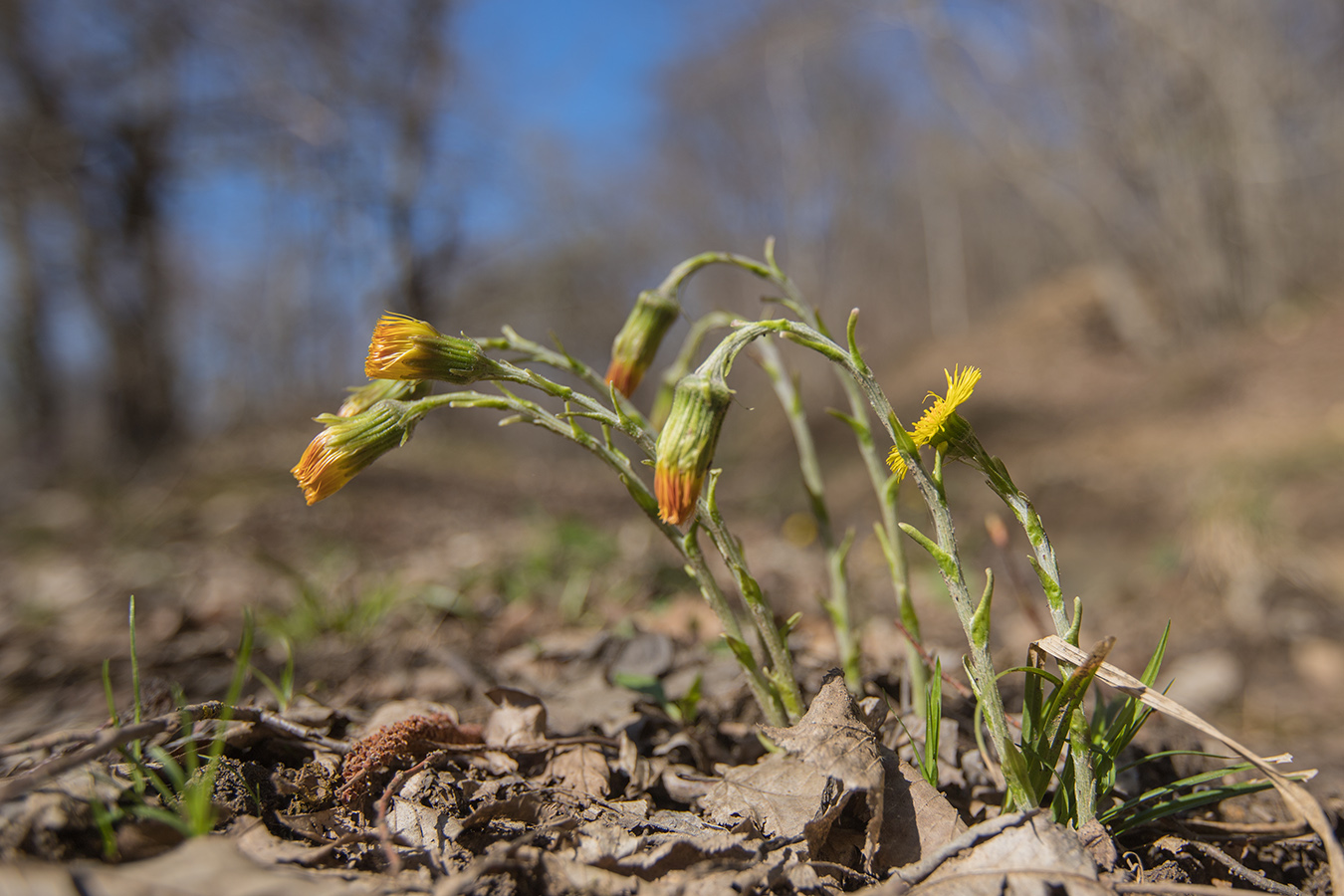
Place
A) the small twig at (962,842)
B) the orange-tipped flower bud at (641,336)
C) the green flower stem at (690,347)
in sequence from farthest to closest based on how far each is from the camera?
the green flower stem at (690,347)
the orange-tipped flower bud at (641,336)
the small twig at (962,842)

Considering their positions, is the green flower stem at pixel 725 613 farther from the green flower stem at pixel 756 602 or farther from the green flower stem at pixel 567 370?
the green flower stem at pixel 567 370

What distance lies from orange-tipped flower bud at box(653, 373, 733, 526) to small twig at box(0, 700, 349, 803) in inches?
24.7

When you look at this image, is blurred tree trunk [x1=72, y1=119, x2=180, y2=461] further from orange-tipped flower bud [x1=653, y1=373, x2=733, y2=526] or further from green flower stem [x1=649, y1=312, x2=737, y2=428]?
orange-tipped flower bud [x1=653, y1=373, x2=733, y2=526]

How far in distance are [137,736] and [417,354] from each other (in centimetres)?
52


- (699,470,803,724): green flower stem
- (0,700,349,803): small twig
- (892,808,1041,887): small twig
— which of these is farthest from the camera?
(699,470,803,724): green flower stem

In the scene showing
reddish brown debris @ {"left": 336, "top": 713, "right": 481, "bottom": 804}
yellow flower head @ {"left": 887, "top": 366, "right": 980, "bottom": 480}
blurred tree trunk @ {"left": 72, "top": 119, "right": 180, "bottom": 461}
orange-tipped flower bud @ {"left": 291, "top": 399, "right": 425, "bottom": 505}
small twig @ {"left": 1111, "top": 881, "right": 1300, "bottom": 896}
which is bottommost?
small twig @ {"left": 1111, "top": 881, "right": 1300, "bottom": 896}

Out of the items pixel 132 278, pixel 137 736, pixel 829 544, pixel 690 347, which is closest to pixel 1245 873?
pixel 829 544

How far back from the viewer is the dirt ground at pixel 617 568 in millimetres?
1819

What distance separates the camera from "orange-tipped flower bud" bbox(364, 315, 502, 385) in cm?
92

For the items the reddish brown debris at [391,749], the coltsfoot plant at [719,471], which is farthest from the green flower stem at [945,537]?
the reddish brown debris at [391,749]

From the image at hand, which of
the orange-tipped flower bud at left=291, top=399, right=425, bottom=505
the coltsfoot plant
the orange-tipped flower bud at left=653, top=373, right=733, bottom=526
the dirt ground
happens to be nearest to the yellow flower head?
the coltsfoot plant

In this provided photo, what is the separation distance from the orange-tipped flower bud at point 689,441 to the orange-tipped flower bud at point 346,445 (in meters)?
0.33

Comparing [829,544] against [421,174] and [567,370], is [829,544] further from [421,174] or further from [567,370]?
[421,174]

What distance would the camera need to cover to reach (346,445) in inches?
37.9
